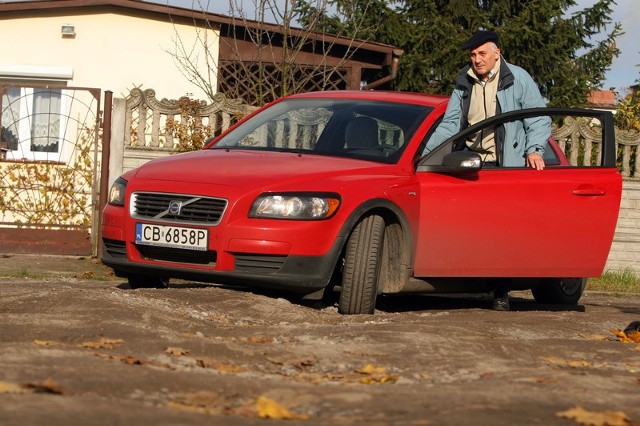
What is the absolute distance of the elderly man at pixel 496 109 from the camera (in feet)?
31.7

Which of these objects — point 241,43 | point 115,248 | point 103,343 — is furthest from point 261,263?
point 241,43

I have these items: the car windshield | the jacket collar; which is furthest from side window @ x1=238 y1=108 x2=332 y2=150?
the jacket collar

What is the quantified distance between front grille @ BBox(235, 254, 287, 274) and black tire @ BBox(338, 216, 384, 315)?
447 mm

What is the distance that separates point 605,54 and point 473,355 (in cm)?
2716

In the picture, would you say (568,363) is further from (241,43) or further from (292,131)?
(241,43)

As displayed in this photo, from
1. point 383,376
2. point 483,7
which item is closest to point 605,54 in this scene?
point 483,7

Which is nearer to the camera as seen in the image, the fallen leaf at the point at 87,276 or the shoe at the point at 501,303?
the shoe at the point at 501,303

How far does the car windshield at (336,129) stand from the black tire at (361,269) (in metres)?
0.75

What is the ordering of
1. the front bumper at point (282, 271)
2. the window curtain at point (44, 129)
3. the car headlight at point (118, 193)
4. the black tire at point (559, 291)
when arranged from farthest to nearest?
the window curtain at point (44, 129), the black tire at point (559, 291), the car headlight at point (118, 193), the front bumper at point (282, 271)

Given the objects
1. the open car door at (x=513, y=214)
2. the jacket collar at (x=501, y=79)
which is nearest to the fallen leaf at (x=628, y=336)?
the open car door at (x=513, y=214)

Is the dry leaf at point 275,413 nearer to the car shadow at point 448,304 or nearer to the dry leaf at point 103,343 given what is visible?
the dry leaf at point 103,343

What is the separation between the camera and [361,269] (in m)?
8.51

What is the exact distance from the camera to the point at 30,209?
1466 cm

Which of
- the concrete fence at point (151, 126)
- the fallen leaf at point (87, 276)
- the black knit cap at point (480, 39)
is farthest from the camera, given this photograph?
the concrete fence at point (151, 126)
